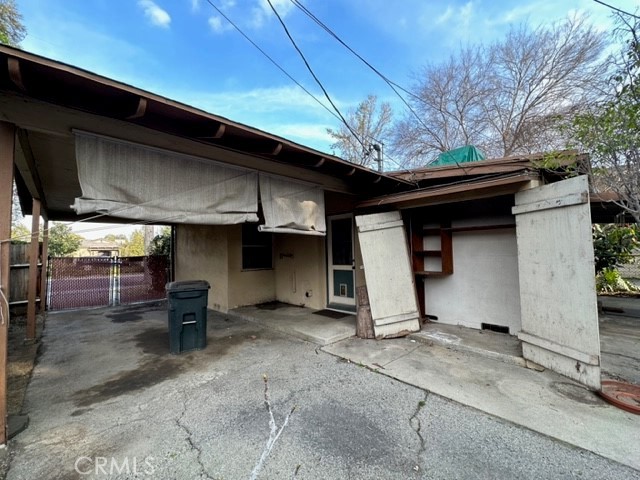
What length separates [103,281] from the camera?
8039 mm

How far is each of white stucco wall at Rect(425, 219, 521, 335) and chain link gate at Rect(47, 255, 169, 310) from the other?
8081 millimetres

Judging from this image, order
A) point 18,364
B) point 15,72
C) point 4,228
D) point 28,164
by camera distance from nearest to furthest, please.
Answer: point 15,72 → point 4,228 → point 28,164 → point 18,364

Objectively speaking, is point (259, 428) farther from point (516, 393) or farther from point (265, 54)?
point (265, 54)

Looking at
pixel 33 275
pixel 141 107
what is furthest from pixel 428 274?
pixel 33 275

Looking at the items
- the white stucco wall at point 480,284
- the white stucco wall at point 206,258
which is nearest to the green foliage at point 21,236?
the white stucco wall at point 206,258

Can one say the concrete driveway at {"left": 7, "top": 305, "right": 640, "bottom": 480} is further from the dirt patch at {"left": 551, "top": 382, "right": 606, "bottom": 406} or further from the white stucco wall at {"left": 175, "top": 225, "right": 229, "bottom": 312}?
the white stucco wall at {"left": 175, "top": 225, "right": 229, "bottom": 312}

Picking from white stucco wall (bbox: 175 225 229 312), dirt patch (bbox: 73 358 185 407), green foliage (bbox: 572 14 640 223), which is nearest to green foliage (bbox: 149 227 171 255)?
white stucco wall (bbox: 175 225 229 312)

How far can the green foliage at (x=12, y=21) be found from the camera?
8812 millimetres

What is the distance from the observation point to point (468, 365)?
3.46 m

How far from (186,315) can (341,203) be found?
11.6 ft

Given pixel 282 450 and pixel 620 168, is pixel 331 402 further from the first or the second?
pixel 620 168

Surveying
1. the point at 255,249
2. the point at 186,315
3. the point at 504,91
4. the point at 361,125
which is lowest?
the point at 186,315

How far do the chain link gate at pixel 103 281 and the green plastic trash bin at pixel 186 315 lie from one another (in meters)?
5.49

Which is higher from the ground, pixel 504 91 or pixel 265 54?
pixel 504 91
